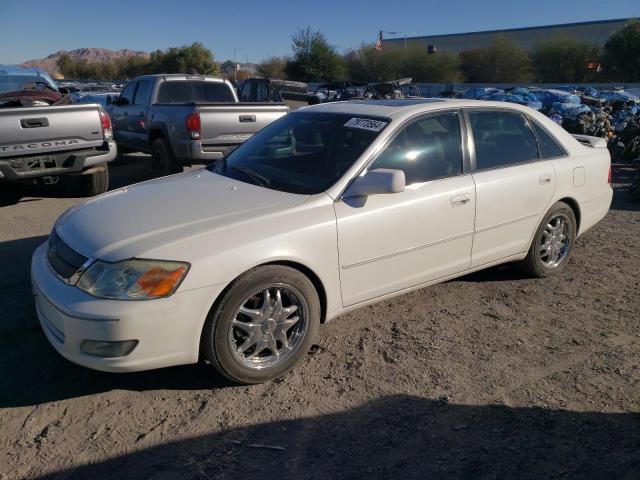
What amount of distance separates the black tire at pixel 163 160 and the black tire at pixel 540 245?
5561 millimetres

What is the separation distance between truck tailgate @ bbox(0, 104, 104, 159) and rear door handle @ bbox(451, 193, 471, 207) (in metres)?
5.54

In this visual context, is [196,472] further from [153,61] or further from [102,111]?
[153,61]

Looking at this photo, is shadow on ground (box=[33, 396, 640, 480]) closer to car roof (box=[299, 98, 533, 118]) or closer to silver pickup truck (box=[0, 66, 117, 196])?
car roof (box=[299, 98, 533, 118])

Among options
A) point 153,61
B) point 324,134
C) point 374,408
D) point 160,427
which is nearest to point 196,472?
point 160,427

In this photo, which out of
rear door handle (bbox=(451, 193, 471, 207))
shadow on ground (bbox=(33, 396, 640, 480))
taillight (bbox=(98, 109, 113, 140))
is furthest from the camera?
taillight (bbox=(98, 109, 113, 140))

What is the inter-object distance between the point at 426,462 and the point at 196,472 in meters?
1.09

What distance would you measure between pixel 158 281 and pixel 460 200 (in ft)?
7.41

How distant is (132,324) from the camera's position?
8.99 feet

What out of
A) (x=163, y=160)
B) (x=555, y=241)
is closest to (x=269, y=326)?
(x=555, y=241)

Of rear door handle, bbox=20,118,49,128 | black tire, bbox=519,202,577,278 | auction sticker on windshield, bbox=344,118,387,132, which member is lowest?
black tire, bbox=519,202,577,278

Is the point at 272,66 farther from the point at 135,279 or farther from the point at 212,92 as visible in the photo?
the point at 135,279

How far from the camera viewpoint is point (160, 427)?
282cm

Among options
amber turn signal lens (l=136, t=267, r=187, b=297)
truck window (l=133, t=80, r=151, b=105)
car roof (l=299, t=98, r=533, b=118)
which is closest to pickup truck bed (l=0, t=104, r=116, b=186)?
truck window (l=133, t=80, r=151, b=105)

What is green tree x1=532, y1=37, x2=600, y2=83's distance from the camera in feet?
183
